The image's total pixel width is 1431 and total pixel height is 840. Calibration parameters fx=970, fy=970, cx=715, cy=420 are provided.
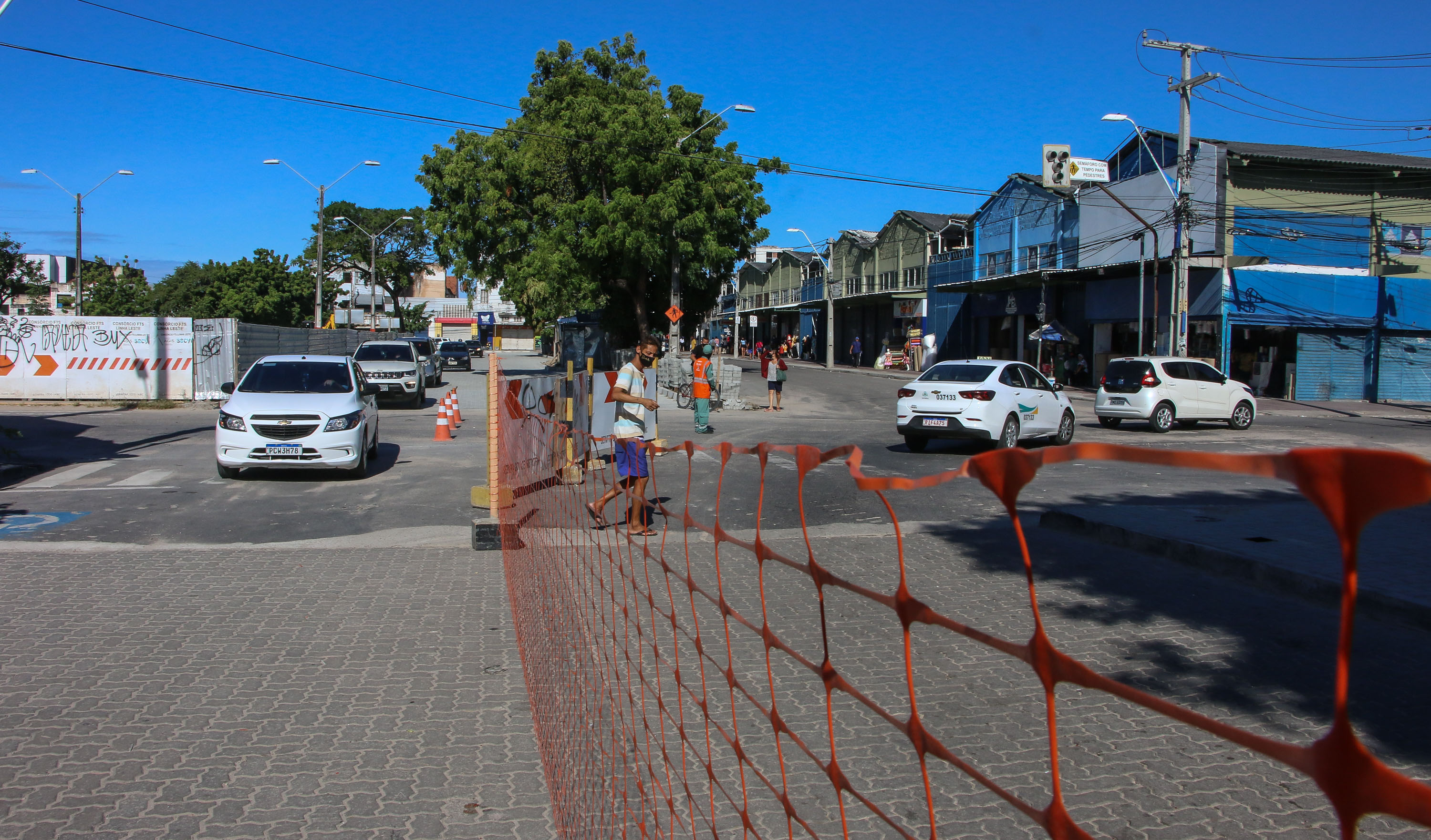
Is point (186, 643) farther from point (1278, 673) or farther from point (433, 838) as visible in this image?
point (1278, 673)

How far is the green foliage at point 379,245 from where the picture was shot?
89.5 metres

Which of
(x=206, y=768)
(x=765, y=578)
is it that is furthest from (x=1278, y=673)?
(x=206, y=768)

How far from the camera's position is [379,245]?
91688 millimetres

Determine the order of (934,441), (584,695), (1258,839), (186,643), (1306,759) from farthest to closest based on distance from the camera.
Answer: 1. (934,441)
2. (186,643)
3. (584,695)
4. (1258,839)
5. (1306,759)

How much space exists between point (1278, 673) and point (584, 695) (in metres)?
3.66

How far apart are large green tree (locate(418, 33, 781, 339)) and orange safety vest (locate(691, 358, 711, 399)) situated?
13314 millimetres

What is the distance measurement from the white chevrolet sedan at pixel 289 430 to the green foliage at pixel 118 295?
47.5m

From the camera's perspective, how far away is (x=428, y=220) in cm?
4084

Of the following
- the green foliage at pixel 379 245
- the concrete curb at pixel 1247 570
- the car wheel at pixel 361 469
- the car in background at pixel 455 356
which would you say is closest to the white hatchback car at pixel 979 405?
the concrete curb at pixel 1247 570

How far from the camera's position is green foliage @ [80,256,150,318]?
5450 cm

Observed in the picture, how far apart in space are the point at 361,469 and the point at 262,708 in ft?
27.8

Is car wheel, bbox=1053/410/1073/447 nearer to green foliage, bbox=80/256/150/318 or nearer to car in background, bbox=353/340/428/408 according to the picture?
car in background, bbox=353/340/428/408

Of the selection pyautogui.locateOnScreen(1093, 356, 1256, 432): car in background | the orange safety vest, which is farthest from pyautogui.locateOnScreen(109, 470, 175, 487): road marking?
pyautogui.locateOnScreen(1093, 356, 1256, 432): car in background

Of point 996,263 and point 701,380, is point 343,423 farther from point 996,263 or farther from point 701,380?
point 996,263
